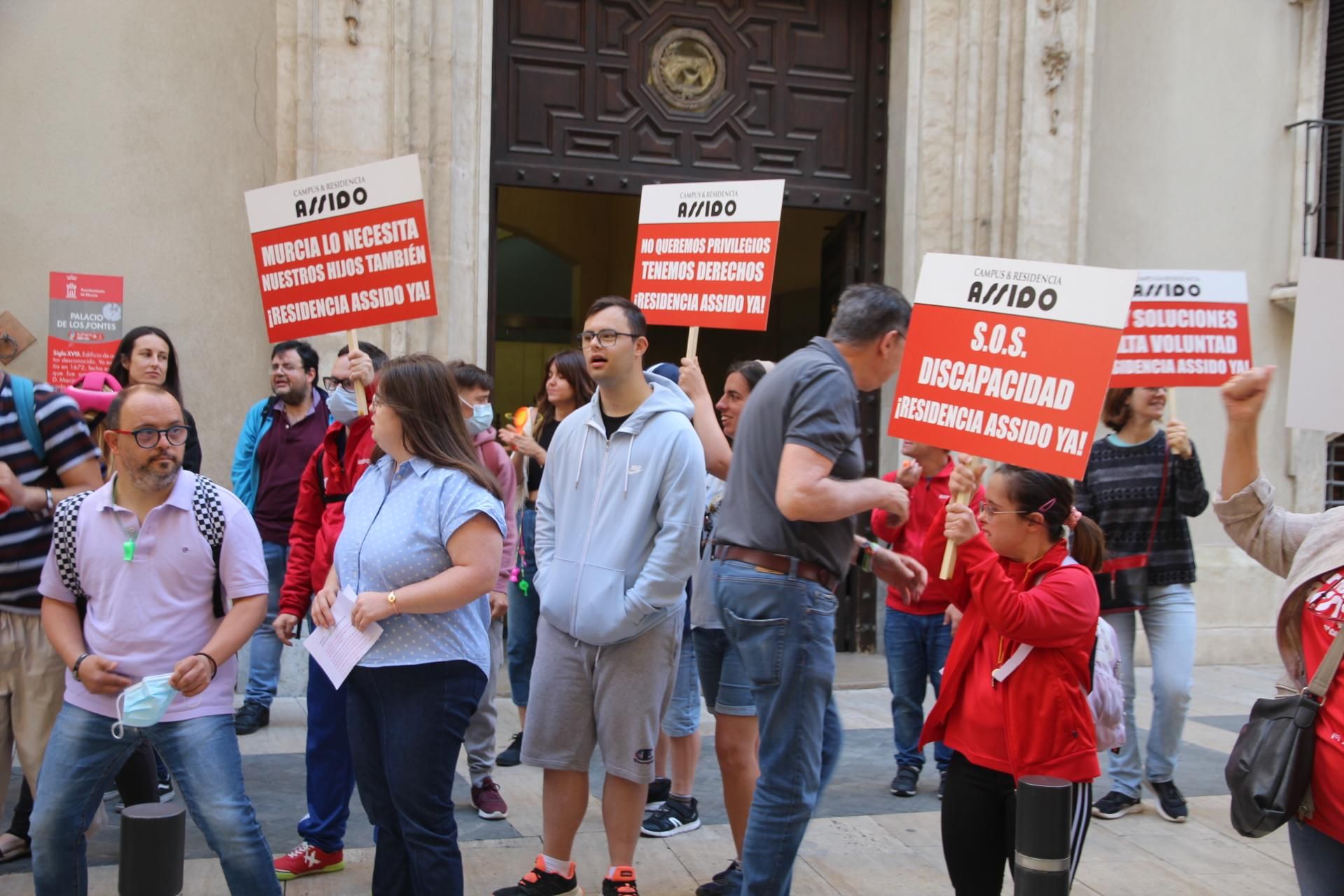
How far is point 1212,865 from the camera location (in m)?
5.20

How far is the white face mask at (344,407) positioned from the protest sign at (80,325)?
329cm

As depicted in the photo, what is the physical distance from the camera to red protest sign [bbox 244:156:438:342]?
5.39 meters

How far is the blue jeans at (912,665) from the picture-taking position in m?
6.09

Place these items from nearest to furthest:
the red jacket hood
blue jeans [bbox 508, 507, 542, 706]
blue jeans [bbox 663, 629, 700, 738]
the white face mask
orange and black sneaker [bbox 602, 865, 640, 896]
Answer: orange and black sneaker [bbox 602, 865, 640, 896]
the red jacket hood
the white face mask
blue jeans [bbox 663, 629, 700, 738]
blue jeans [bbox 508, 507, 542, 706]

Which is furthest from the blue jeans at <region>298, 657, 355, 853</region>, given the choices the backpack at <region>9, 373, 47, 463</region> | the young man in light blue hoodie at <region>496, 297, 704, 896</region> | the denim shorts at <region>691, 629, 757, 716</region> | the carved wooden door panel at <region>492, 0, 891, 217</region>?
the carved wooden door panel at <region>492, 0, 891, 217</region>

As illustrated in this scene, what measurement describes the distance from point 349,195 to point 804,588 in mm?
2865

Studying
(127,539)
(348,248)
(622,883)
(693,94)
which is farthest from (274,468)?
(693,94)

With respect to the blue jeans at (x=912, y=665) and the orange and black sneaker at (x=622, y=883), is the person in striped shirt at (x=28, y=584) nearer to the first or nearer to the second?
the orange and black sneaker at (x=622, y=883)

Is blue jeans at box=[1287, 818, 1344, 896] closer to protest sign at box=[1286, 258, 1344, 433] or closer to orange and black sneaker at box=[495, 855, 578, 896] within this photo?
protest sign at box=[1286, 258, 1344, 433]

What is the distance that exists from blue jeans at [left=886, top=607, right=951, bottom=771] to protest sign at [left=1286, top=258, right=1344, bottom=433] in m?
2.88

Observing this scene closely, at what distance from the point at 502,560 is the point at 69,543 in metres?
2.06

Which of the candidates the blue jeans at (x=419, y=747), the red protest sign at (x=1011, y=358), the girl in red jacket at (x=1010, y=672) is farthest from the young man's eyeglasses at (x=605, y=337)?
the girl in red jacket at (x=1010, y=672)

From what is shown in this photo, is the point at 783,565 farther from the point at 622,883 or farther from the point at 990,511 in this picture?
the point at 622,883

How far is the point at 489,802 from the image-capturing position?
17.8 feet
